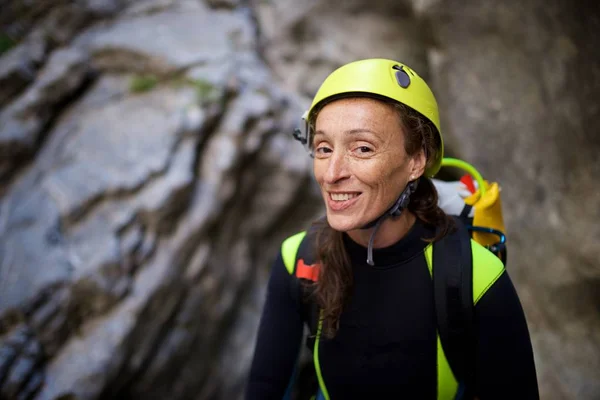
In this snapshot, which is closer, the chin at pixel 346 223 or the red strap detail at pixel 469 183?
the chin at pixel 346 223

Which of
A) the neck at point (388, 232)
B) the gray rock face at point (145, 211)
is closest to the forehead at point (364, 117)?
the neck at point (388, 232)

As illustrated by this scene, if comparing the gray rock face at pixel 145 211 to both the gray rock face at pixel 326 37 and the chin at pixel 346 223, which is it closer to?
the gray rock face at pixel 326 37

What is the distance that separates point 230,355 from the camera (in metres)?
4.73

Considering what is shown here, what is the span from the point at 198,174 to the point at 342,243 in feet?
9.16

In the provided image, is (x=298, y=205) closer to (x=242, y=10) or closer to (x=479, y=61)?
(x=479, y=61)

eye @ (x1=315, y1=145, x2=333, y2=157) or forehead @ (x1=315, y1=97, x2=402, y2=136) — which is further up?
forehead @ (x1=315, y1=97, x2=402, y2=136)

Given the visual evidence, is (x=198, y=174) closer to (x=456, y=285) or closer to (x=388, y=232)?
(x=388, y=232)

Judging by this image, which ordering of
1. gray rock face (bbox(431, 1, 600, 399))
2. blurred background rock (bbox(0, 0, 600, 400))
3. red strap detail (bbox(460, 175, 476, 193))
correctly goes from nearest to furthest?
red strap detail (bbox(460, 175, 476, 193)) < gray rock face (bbox(431, 1, 600, 399)) < blurred background rock (bbox(0, 0, 600, 400))

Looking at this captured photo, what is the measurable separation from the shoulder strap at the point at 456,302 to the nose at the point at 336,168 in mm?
566

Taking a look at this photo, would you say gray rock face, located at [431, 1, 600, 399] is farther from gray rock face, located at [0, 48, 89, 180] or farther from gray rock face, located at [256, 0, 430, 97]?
gray rock face, located at [0, 48, 89, 180]

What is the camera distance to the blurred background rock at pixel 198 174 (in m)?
3.54

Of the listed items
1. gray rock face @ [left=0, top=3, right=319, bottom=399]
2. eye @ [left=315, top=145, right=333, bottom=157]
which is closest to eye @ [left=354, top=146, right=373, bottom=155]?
eye @ [left=315, top=145, right=333, bottom=157]

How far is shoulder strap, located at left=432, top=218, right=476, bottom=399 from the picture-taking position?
185 cm

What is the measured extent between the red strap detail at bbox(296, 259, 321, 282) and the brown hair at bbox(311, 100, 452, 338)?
0.09ft
